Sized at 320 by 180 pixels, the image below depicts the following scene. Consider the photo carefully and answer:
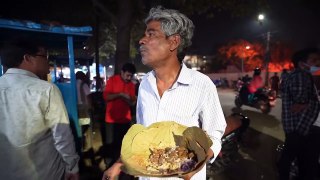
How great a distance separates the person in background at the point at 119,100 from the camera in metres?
5.23

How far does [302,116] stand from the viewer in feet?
12.0

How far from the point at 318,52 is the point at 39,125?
3.69 metres

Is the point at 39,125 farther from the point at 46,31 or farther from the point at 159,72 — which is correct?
the point at 46,31

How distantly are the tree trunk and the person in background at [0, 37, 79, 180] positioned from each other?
644 centimetres

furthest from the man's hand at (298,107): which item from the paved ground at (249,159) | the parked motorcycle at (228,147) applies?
the paved ground at (249,159)

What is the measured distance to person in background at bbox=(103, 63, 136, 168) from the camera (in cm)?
523

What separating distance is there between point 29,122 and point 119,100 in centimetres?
298

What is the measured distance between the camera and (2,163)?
2.30m

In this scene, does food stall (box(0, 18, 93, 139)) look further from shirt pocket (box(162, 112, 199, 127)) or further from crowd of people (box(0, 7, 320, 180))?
shirt pocket (box(162, 112, 199, 127))

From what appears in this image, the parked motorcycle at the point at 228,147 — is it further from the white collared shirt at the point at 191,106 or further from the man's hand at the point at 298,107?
the white collared shirt at the point at 191,106

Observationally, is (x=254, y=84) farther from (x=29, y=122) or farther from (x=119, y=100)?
(x=29, y=122)

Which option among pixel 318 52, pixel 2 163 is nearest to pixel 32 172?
pixel 2 163

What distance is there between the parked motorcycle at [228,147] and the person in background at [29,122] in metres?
2.76

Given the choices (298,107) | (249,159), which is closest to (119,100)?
(249,159)
